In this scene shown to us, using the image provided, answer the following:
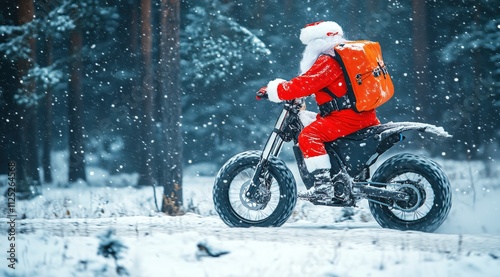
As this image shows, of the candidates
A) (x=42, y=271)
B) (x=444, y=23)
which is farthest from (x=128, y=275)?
(x=444, y=23)

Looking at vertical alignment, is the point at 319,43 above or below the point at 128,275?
above

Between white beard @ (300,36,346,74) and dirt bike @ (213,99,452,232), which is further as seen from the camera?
white beard @ (300,36,346,74)

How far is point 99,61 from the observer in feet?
59.8

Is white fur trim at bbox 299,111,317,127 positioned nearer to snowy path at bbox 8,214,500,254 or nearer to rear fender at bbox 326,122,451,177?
rear fender at bbox 326,122,451,177

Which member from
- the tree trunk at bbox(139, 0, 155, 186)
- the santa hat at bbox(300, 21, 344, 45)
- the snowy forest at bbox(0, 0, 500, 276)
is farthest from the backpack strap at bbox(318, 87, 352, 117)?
the tree trunk at bbox(139, 0, 155, 186)

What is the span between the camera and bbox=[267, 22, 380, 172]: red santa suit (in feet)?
19.3

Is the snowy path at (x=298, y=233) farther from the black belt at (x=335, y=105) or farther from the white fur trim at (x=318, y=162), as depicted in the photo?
the black belt at (x=335, y=105)

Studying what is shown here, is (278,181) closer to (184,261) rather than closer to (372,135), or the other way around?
(372,135)

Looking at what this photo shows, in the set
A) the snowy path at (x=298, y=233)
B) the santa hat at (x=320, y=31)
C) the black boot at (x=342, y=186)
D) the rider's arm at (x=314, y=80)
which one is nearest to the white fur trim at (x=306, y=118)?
the rider's arm at (x=314, y=80)

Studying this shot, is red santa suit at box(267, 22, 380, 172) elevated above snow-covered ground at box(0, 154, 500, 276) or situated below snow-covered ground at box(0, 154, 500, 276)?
above

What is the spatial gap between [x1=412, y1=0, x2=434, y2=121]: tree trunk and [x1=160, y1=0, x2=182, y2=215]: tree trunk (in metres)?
7.68

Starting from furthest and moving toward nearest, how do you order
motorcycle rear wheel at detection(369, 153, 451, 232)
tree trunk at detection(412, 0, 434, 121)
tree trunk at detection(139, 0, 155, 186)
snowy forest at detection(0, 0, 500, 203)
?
tree trunk at detection(139, 0, 155, 186), tree trunk at detection(412, 0, 434, 121), snowy forest at detection(0, 0, 500, 203), motorcycle rear wheel at detection(369, 153, 451, 232)

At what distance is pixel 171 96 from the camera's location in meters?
10.7

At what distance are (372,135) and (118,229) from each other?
2914 millimetres
